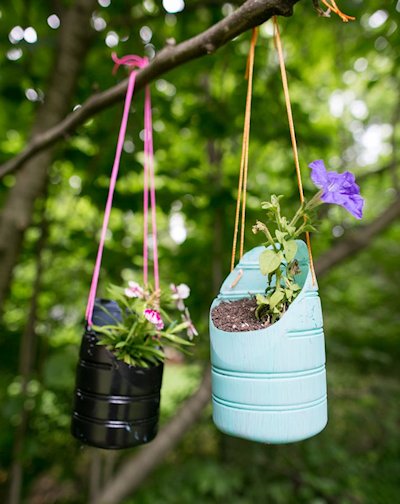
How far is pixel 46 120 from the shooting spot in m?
1.86

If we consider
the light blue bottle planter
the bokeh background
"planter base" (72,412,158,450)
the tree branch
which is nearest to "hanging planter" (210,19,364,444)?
the light blue bottle planter

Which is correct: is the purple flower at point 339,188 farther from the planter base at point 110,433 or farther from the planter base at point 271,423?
the planter base at point 110,433

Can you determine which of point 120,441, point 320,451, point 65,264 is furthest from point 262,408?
point 320,451

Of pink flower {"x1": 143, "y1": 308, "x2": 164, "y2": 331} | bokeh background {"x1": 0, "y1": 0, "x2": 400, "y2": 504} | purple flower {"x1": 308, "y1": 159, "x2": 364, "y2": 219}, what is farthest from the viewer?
bokeh background {"x1": 0, "y1": 0, "x2": 400, "y2": 504}

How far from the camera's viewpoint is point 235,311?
898 millimetres

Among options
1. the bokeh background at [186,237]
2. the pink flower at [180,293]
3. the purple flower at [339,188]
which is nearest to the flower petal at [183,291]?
the pink flower at [180,293]

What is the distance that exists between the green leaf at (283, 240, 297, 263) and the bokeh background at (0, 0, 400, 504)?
1141 millimetres

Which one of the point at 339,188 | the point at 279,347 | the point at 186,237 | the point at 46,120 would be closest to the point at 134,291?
the point at 279,347

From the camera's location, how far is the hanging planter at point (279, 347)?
809 mm

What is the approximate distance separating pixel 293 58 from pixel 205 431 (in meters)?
2.70

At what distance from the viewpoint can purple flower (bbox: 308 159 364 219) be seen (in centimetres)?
80

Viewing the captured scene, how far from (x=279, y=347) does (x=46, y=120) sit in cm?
144

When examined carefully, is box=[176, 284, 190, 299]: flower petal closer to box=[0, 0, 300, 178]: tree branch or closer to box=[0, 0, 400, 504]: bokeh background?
box=[0, 0, 300, 178]: tree branch

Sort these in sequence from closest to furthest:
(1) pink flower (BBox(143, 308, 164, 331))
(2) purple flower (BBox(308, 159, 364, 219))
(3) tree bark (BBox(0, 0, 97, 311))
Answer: (2) purple flower (BBox(308, 159, 364, 219)) < (1) pink flower (BBox(143, 308, 164, 331)) < (3) tree bark (BBox(0, 0, 97, 311))
